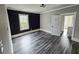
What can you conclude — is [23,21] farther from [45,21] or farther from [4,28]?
[45,21]

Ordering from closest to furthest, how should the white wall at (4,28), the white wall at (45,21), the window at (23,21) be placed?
the white wall at (4,28) → the window at (23,21) → the white wall at (45,21)

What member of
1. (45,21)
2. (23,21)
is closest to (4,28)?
(23,21)

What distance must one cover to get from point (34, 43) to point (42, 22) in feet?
1.94

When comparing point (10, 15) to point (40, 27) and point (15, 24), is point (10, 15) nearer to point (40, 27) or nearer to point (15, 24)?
point (15, 24)

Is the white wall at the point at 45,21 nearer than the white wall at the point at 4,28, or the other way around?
the white wall at the point at 4,28

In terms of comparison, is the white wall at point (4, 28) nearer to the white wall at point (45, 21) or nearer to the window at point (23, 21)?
the window at point (23, 21)

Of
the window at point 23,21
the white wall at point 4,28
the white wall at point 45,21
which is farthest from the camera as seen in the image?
the white wall at point 45,21

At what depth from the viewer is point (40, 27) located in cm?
141

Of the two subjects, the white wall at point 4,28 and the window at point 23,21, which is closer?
the white wall at point 4,28

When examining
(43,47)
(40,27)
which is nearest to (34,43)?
(43,47)

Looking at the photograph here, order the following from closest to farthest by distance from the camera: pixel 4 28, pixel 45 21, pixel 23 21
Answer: pixel 4 28 → pixel 23 21 → pixel 45 21

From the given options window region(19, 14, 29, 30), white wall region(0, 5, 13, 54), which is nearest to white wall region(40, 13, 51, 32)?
window region(19, 14, 29, 30)

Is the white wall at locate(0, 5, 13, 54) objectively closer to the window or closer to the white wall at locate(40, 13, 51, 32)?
the window

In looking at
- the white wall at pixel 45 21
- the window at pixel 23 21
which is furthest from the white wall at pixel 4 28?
the white wall at pixel 45 21
